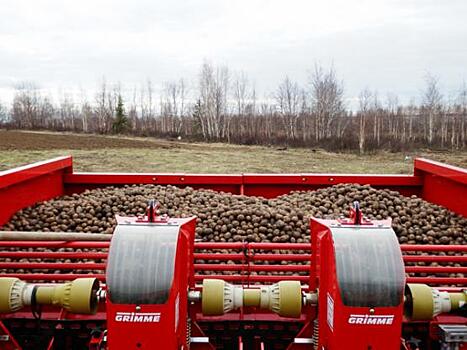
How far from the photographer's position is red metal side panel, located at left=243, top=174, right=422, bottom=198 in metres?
5.11

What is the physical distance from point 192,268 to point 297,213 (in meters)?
1.62

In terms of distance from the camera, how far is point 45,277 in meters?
2.72

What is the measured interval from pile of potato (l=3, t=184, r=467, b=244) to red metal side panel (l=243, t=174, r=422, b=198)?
10.4 inches

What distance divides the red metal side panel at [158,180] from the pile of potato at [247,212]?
0.74 feet

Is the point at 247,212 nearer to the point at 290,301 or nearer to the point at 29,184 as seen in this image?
the point at 290,301

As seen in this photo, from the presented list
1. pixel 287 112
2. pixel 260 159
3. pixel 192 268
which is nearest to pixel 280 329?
pixel 192 268

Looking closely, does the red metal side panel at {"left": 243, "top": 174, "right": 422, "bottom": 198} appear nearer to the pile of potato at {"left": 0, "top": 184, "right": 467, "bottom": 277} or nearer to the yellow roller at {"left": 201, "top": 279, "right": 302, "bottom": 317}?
the pile of potato at {"left": 0, "top": 184, "right": 467, "bottom": 277}

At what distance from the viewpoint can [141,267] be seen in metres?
2.04

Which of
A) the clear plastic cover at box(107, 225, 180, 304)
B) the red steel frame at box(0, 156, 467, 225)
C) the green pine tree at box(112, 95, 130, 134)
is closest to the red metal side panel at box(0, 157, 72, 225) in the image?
the red steel frame at box(0, 156, 467, 225)

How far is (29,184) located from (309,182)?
8.46 feet

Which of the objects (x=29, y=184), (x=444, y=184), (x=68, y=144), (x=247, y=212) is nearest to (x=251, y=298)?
(x=247, y=212)

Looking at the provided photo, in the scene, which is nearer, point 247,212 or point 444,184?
point 247,212

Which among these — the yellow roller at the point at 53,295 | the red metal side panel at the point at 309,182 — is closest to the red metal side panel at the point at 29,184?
the yellow roller at the point at 53,295

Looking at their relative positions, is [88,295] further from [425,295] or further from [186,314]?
[425,295]
